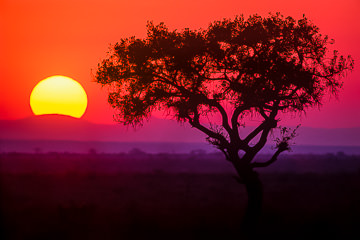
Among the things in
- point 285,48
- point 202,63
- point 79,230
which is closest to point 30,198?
point 79,230

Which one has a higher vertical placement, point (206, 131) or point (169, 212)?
point (206, 131)

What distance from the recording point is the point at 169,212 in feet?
101

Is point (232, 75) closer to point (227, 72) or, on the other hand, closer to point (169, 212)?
point (227, 72)

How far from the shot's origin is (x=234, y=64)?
73.9ft

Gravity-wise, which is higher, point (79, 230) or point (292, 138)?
point (292, 138)

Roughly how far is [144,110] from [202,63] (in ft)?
12.0

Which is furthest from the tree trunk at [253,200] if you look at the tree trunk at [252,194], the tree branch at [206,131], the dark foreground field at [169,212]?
the tree branch at [206,131]

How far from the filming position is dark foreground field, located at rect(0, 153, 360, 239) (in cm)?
2291

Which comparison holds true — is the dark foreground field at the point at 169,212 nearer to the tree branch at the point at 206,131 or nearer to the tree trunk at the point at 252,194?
the tree trunk at the point at 252,194

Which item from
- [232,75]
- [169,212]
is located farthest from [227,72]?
[169,212]

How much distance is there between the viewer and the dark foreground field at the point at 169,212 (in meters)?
22.9

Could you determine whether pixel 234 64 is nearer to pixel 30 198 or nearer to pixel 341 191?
pixel 30 198

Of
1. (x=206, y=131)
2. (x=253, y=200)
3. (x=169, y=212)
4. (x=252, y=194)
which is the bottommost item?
(x=169, y=212)

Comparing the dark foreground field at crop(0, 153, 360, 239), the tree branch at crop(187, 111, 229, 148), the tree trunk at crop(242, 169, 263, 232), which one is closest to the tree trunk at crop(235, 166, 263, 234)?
the tree trunk at crop(242, 169, 263, 232)
